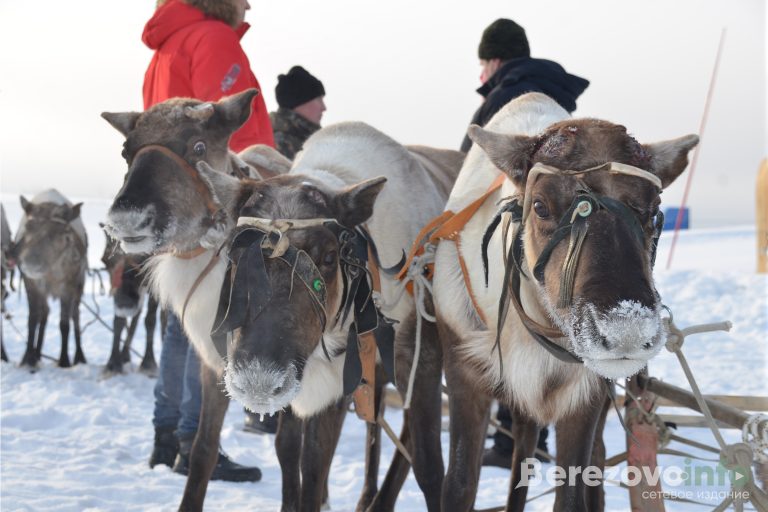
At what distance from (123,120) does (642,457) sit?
2849mm

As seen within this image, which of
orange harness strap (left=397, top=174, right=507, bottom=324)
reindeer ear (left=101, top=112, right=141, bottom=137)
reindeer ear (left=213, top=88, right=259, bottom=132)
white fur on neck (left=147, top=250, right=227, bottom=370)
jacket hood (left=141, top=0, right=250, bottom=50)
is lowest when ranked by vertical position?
white fur on neck (left=147, top=250, right=227, bottom=370)

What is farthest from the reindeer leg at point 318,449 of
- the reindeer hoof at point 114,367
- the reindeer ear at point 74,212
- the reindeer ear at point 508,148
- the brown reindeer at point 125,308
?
the reindeer ear at point 74,212

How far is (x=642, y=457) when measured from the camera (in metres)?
3.56

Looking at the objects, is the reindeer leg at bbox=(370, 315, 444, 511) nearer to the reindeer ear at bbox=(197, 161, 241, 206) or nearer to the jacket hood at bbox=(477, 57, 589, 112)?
the reindeer ear at bbox=(197, 161, 241, 206)

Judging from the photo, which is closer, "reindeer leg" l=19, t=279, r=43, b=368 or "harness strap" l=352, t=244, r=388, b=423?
"harness strap" l=352, t=244, r=388, b=423

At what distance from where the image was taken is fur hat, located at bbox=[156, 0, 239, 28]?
492 centimetres

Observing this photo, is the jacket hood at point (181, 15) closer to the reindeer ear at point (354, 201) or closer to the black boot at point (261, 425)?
the reindeer ear at point (354, 201)

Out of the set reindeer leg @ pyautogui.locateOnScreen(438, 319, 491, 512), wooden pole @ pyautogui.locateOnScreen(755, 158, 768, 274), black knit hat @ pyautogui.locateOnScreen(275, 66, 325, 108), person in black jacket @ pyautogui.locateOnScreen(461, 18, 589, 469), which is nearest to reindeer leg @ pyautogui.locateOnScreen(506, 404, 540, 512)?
person in black jacket @ pyautogui.locateOnScreen(461, 18, 589, 469)

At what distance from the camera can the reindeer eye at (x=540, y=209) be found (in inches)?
105

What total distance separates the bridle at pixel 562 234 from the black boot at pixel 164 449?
3323 millimetres

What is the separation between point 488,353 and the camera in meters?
3.24

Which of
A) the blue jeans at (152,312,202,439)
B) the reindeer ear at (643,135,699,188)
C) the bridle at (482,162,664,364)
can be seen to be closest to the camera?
the bridle at (482,162,664,364)

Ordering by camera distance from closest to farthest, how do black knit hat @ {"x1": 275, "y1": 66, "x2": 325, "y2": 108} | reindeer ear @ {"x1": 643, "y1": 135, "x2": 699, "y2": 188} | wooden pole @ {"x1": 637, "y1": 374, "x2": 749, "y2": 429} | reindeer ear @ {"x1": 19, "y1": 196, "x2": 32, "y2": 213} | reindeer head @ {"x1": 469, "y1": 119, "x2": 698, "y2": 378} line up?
reindeer head @ {"x1": 469, "y1": 119, "x2": 698, "y2": 378} < reindeer ear @ {"x1": 643, "y1": 135, "x2": 699, "y2": 188} < wooden pole @ {"x1": 637, "y1": 374, "x2": 749, "y2": 429} < black knit hat @ {"x1": 275, "y1": 66, "x2": 325, "y2": 108} < reindeer ear @ {"x1": 19, "y1": 196, "x2": 32, "y2": 213}

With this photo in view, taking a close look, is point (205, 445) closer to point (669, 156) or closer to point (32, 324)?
point (669, 156)
